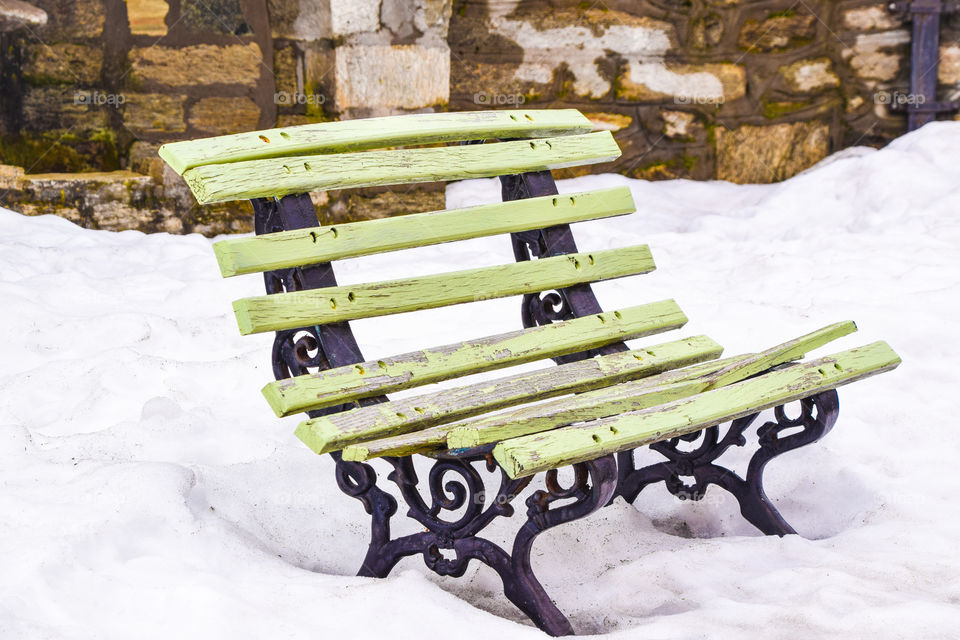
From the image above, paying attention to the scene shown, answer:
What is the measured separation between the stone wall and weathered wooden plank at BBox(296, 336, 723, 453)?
90.0 inches

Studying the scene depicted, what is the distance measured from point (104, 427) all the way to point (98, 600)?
822 mm

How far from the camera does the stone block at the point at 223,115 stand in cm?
395

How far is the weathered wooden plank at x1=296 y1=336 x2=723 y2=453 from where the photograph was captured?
1.48m

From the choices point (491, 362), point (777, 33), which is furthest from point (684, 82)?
point (491, 362)

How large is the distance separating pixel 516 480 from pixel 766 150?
385 cm

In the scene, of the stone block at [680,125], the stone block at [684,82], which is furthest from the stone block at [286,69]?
the stone block at [680,125]

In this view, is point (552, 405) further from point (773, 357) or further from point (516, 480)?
point (773, 357)

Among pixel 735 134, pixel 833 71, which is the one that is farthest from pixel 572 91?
pixel 833 71

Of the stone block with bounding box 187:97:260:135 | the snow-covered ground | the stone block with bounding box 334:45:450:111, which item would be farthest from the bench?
the stone block with bounding box 187:97:260:135

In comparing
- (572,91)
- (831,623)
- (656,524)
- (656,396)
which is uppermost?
(572,91)

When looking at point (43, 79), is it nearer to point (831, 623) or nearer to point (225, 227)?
point (225, 227)

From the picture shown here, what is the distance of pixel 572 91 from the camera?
4680 mm
